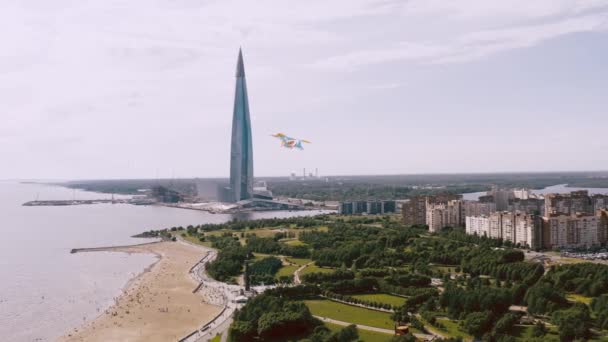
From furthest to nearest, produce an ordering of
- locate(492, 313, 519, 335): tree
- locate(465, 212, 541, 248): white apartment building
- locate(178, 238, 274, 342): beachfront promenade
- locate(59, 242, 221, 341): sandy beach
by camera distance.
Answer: locate(465, 212, 541, 248): white apartment building < locate(59, 242, 221, 341): sandy beach < locate(178, 238, 274, 342): beachfront promenade < locate(492, 313, 519, 335): tree

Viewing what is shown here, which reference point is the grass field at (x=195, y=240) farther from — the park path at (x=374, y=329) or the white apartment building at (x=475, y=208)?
the park path at (x=374, y=329)

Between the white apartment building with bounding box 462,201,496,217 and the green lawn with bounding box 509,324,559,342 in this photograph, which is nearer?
the green lawn with bounding box 509,324,559,342

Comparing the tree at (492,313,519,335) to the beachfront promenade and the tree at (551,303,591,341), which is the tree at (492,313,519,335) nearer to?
the tree at (551,303,591,341)

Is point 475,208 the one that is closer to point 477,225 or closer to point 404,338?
point 477,225

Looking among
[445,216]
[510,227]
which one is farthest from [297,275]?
[445,216]

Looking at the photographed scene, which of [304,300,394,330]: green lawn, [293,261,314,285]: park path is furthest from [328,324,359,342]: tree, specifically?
[293,261,314,285]: park path

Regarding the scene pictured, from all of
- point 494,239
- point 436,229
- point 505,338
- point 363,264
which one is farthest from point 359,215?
point 505,338

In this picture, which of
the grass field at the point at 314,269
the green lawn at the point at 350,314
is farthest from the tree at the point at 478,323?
the grass field at the point at 314,269
